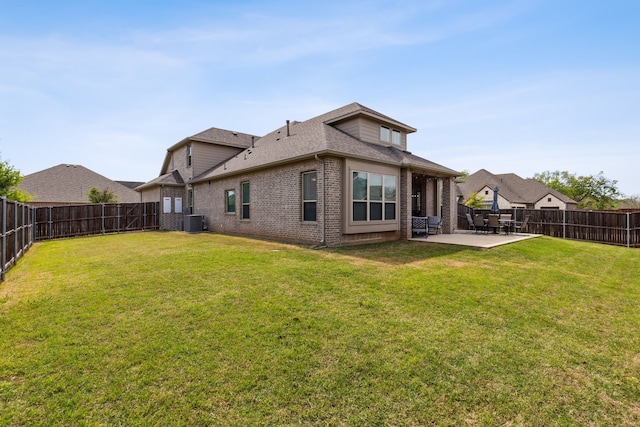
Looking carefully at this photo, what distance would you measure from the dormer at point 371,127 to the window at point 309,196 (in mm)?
3595

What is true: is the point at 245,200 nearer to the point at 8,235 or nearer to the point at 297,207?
the point at 297,207

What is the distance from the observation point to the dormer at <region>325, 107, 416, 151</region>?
12852 mm

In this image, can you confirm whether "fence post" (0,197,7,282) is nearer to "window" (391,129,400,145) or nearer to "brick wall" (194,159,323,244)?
"brick wall" (194,159,323,244)

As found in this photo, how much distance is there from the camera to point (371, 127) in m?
13.3

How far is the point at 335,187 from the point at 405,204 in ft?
11.5

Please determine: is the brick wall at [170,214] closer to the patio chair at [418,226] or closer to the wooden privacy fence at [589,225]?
the patio chair at [418,226]

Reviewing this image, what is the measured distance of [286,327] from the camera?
12.3 feet

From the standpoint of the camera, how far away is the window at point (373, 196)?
10609 millimetres

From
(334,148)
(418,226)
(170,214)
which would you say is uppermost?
(334,148)

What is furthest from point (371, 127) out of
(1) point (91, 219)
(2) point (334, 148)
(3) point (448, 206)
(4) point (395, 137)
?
(1) point (91, 219)

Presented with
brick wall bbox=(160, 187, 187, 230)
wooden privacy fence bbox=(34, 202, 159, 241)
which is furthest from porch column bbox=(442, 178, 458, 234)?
wooden privacy fence bbox=(34, 202, 159, 241)

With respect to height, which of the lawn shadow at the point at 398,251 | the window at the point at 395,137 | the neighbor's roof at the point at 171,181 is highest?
the window at the point at 395,137

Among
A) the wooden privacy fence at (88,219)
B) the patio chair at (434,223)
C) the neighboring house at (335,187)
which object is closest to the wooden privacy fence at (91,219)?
the wooden privacy fence at (88,219)

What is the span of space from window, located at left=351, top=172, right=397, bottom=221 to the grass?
4642 mm
